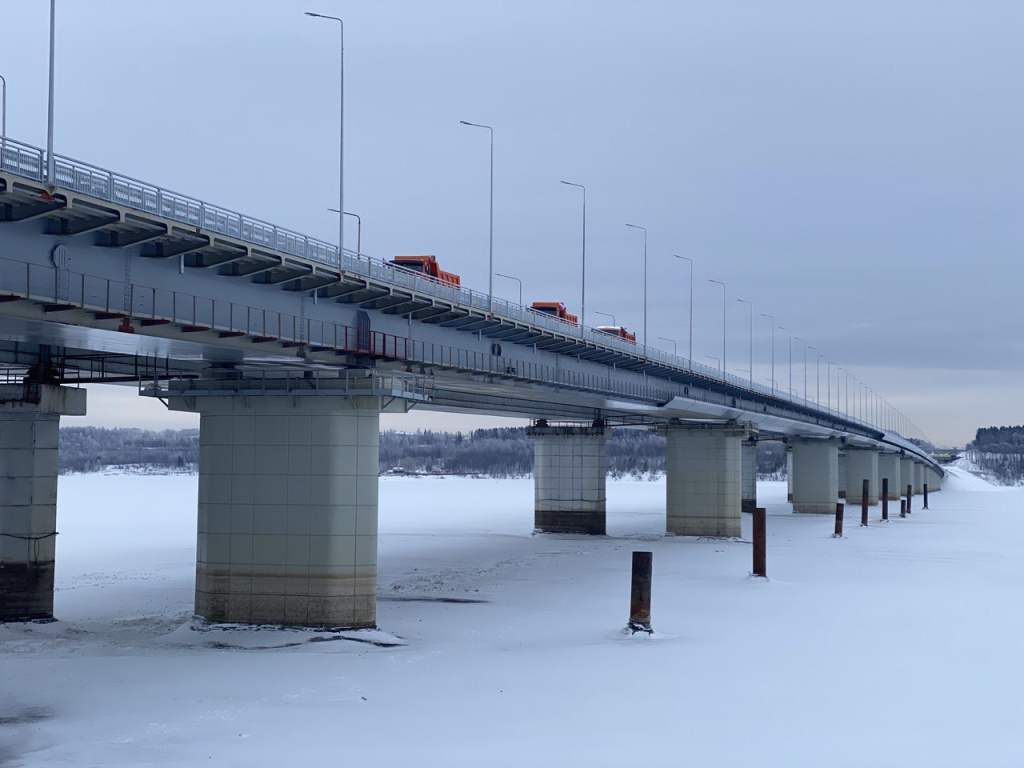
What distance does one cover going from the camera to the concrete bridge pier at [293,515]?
3359cm

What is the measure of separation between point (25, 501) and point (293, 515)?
9.04m

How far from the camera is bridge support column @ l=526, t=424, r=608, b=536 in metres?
81.9

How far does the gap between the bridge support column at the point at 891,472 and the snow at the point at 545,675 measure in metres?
111

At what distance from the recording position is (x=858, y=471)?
149750mm

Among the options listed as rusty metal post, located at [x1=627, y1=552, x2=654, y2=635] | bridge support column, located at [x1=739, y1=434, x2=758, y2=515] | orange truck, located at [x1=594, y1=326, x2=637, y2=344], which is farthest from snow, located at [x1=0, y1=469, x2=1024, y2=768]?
bridge support column, located at [x1=739, y1=434, x2=758, y2=515]

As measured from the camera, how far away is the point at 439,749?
68.2 ft

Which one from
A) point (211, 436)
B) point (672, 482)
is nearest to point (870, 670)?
point (211, 436)

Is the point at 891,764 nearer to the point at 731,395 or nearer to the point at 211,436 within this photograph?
the point at 211,436

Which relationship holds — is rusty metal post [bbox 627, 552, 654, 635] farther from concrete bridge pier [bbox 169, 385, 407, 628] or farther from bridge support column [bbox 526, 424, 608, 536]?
bridge support column [bbox 526, 424, 608, 536]

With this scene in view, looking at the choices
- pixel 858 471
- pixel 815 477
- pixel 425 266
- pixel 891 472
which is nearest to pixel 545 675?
pixel 425 266

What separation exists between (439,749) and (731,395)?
67.8m

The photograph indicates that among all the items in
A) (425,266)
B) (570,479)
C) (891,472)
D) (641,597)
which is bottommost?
(641,597)

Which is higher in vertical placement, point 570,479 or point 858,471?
point 570,479

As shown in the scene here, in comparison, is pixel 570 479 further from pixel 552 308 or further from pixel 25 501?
pixel 25 501
